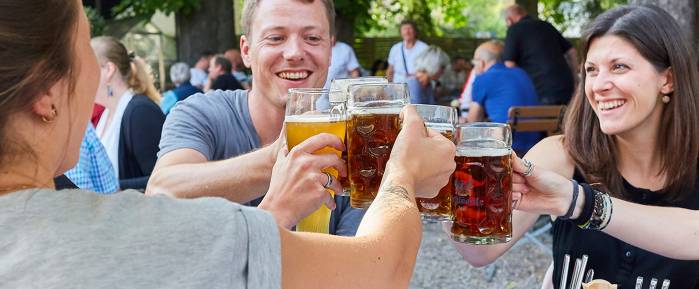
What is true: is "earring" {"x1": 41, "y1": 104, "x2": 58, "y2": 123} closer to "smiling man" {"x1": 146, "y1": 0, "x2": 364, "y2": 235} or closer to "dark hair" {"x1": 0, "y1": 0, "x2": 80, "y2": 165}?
"dark hair" {"x1": 0, "y1": 0, "x2": 80, "y2": 165}

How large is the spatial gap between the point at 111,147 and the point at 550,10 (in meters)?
20.4

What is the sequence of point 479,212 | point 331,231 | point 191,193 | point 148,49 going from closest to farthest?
point 479,212 < point 191,193 < point 331,231 < point 148,49

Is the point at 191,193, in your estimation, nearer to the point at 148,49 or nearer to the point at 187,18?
the point at 187,18

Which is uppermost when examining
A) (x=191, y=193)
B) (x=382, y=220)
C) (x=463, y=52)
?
(x=382, y=220)

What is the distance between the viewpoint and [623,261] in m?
2.34

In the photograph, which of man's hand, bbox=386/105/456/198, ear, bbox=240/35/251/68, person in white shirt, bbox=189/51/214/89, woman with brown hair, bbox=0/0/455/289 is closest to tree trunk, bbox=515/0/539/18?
person in white shirt, bbox=189/51/214/89

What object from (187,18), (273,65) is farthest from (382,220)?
(187,18)

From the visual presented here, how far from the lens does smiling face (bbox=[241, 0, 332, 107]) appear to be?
Answer: 225 cm

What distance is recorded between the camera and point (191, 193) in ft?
6.68

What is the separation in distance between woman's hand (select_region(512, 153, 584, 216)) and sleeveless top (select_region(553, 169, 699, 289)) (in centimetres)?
43

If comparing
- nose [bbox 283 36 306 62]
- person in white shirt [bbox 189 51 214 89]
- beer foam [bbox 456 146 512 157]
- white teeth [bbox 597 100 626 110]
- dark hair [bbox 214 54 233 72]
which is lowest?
person in white shirt [bbox 189 51 214 89]

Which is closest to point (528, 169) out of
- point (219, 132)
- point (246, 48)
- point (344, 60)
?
point (219, 132)

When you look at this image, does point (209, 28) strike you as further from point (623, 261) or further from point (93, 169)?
point (623, 261)

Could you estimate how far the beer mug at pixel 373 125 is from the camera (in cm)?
153
